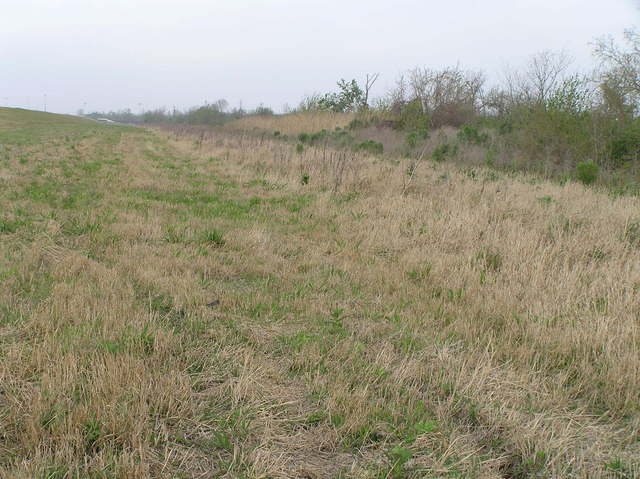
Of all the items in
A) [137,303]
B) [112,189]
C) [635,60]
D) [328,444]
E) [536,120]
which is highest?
[635,60]

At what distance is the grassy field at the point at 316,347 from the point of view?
6.40 ft

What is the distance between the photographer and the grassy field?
1950mm

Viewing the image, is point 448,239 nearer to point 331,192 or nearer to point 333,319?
point 333,319

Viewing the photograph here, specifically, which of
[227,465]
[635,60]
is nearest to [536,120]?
[635,60]

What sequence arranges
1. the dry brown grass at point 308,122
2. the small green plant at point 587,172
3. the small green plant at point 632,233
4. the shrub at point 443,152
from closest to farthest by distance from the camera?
the small green plant at point 632,233 < the small green plant at point 587,172 < the shrub at point 443,152 < the dry brown grass at point 308,122

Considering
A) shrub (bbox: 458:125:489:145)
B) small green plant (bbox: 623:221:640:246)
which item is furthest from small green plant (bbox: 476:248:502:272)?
shrub (bbox: 458:125:489:145)

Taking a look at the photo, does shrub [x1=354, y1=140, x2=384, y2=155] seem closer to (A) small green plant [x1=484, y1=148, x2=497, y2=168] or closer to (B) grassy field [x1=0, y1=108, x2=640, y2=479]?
(A) small green plant [x1=484, y1=148, x2=497, y2=168]

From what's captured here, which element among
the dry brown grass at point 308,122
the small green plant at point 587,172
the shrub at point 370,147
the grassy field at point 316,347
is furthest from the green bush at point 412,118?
the grassy field at point 316,347

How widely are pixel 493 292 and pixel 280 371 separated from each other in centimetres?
244

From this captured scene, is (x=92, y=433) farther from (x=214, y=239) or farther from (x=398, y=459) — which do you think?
(x=214, y=239)

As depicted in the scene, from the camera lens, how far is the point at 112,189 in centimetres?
844

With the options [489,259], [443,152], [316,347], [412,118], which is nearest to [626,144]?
[443,152]

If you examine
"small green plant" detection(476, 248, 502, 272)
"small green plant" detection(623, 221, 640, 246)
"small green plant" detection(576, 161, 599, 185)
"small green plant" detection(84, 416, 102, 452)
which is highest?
"small green plant" detection(576, 161, 599, 185)

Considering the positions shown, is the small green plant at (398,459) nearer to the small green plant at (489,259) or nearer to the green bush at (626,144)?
the small green plant at (489,259)
